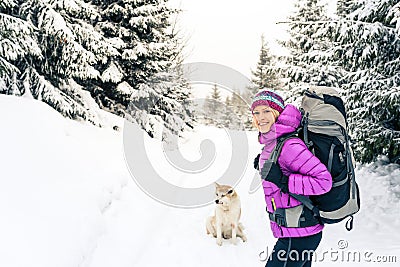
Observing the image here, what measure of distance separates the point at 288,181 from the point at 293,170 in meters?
0.10

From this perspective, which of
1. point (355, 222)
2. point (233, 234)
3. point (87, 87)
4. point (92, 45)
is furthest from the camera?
point (87, 87)

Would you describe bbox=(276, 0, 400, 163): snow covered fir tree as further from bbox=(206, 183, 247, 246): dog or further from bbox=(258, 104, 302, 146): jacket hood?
bbox=(258, 104, 302, 146): jacket hood

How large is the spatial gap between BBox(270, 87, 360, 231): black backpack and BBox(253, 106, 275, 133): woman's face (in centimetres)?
18

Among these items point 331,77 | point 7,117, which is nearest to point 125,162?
point 7,117

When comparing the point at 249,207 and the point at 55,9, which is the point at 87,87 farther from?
the point at 249,207

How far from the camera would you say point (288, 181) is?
7.97 ft

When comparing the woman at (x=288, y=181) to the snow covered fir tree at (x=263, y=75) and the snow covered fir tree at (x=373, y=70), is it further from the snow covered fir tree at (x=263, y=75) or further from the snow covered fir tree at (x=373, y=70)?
the snow covered fir tree at (x=263, y=75)

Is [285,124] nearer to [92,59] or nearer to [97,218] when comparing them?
[97,218]

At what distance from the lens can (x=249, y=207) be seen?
746 centimetres

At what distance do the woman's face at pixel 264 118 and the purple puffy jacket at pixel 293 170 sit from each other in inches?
2.1

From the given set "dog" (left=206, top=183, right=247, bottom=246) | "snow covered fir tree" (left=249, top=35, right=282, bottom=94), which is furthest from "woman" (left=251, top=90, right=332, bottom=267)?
"snow covered fir tree" (left=249, top=35, right=282, bottom=94)

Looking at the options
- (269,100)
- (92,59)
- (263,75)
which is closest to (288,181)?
(269,100)

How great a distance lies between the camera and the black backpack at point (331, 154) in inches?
93.2

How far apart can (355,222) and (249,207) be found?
2.31 m
